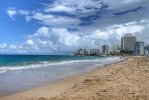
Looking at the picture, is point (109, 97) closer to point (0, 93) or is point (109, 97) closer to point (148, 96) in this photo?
point (148, 96)

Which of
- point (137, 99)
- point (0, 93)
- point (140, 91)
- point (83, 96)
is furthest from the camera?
point (0, 93)

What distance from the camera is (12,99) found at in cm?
1095

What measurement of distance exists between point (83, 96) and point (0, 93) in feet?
14.2

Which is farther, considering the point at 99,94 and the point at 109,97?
the point at 99,94

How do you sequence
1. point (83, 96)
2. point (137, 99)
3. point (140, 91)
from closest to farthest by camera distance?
point (137, 99)
point (83, 96)
point (140, 91)

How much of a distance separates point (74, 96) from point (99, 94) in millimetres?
980

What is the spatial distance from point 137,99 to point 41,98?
3.61 meters

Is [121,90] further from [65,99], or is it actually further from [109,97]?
[65,99]

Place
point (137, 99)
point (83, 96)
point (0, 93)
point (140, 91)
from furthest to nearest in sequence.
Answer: point (0, 93), point (140, 91), point (83, 96), point (137, 99)

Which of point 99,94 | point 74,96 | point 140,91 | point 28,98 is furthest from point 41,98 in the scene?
point 140,91

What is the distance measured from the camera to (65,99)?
33.0 ft

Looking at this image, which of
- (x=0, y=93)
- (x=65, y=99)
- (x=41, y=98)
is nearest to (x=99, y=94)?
(x=65, y=99)

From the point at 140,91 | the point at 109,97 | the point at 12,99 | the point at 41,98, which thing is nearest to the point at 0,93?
the point at 12,99

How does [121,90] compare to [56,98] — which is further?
[121,90]
